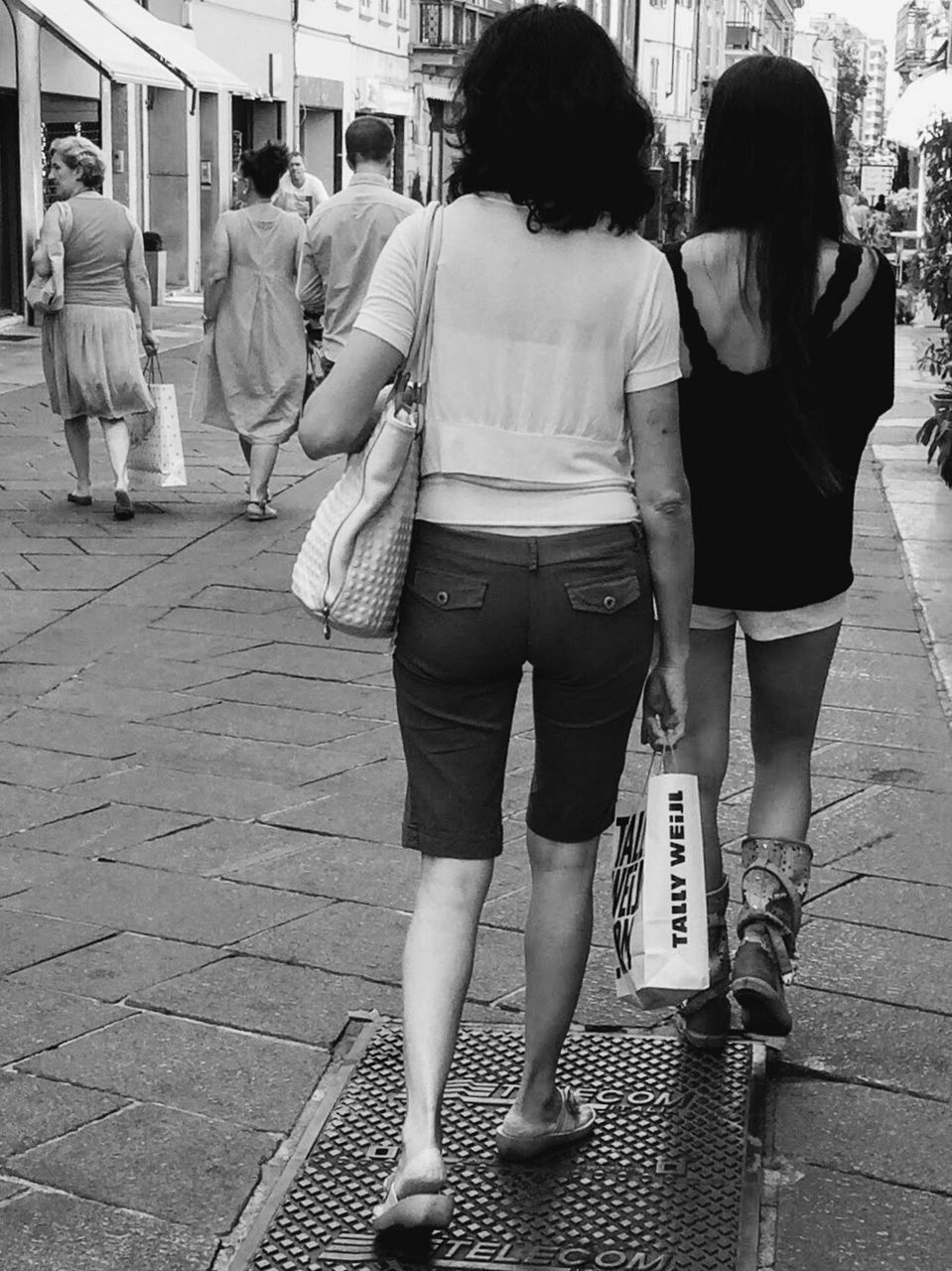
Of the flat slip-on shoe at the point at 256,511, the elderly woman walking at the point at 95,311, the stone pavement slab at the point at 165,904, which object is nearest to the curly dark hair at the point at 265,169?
the elderly woman walking at the point at 95,311

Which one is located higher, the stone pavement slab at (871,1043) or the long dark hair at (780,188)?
the long dark hair at (780,188)

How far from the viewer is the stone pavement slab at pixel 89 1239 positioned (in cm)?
265

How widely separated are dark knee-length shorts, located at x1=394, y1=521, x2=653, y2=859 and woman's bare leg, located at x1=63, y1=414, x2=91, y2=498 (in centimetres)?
674

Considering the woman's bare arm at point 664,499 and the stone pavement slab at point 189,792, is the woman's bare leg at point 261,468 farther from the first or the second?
the woman's bare arm at point 664,499

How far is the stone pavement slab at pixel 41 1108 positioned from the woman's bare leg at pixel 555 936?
0.72 metres

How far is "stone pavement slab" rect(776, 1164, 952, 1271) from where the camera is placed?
8.82 ft

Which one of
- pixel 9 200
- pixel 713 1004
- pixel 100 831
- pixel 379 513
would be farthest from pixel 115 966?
pixel 9 200

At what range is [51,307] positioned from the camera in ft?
29.1

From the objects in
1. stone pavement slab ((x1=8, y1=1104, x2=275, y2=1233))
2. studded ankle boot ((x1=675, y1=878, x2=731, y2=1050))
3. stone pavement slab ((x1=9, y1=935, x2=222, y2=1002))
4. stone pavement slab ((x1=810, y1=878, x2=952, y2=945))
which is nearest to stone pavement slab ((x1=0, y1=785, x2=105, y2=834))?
stone pavement slab ((x1=9, y1=935, x2=222, y2=1002))

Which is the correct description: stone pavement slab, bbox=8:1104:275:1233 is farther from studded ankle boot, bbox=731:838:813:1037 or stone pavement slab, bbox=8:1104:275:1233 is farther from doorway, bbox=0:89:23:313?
doorway, bbox=0:89:23:313

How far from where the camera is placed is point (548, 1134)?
296 centimetres

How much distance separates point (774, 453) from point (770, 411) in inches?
2.7

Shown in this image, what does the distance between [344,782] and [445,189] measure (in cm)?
252

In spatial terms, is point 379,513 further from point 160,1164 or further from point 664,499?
point 160,1164
